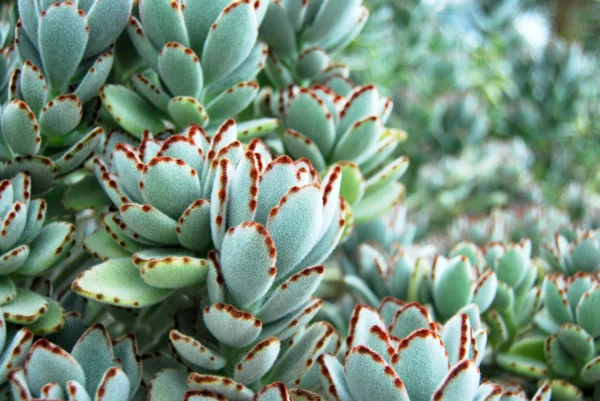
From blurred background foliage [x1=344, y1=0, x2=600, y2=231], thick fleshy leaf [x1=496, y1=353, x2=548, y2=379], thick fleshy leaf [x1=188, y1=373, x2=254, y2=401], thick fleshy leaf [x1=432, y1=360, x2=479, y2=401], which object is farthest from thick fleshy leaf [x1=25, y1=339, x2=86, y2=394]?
blurred background foliage [x1=344, y1=0, x2=600, y2=231]

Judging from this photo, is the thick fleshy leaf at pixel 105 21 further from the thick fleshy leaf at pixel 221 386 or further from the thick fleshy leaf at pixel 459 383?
the thick fleshy leaf at pixel 459 383

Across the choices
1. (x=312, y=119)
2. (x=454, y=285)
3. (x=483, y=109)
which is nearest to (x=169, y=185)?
(x=312, y=119)

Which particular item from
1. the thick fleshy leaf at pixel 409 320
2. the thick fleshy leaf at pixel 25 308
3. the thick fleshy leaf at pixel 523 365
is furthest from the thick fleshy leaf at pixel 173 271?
the thick fleshy leaf at pixel 523 365

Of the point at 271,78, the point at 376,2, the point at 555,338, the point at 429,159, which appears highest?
the point at 271,78

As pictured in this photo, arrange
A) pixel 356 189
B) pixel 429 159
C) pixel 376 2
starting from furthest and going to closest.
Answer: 1. pixel 376 2
2. pixel 429 159
3. pixel 356 189

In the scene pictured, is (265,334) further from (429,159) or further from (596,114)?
(596,114)

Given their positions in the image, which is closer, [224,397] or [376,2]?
[224,397]

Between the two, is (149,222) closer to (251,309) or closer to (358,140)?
(251,309)

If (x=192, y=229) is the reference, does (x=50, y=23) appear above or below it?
above

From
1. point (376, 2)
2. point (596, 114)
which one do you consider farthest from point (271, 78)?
point (596, 114)
